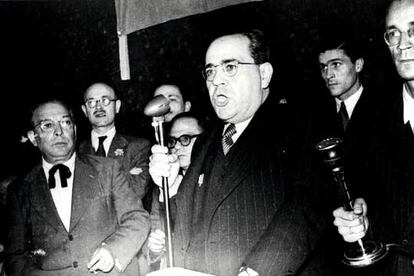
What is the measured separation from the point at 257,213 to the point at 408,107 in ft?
2.39

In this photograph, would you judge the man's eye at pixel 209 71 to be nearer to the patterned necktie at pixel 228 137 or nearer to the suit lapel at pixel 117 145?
the patterned necktie at pixel 228 137

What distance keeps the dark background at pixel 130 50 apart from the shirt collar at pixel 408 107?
1857mm

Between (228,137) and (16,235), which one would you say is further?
(16,235)

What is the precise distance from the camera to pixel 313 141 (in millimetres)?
1686

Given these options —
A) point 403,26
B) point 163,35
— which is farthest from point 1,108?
point 403,26

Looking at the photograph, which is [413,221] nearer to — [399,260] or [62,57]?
[399,260]

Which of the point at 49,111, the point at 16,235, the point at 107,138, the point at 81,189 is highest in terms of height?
the point at 49,111

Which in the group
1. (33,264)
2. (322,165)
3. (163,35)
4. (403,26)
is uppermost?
(163,35)

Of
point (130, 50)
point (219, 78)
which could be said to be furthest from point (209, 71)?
point (130, 50)

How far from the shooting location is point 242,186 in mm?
1701

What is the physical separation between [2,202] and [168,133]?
1354 millimetres

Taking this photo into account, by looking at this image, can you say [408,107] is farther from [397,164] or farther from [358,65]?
[358,65]

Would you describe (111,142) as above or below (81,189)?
above

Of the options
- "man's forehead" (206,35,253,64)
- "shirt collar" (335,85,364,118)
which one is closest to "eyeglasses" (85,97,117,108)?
"man's forehead" (206,35,253,64)
